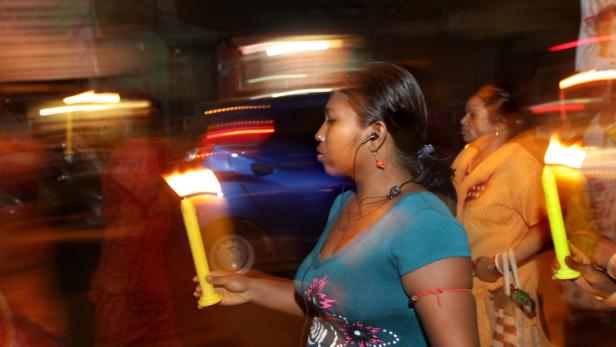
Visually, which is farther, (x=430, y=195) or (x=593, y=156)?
(x=593, y=156)

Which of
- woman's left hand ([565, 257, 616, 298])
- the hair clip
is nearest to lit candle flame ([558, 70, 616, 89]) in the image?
woman's left hand ([565, 257, 616, 298])

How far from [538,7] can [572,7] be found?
2.11ft

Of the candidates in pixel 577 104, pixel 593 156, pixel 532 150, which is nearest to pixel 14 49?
pixel 532 150

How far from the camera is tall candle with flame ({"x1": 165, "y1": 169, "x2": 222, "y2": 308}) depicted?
1.84 meters

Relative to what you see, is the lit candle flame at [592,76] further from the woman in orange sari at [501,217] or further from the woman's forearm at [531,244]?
the woman's forearm at [531,244]

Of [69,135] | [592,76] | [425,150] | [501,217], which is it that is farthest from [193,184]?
[69,135]

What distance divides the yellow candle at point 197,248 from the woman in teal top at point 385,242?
0.16 metres

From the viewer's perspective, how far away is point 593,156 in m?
3.19

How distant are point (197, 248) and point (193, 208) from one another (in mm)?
119

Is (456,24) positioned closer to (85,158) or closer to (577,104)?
(85,158)

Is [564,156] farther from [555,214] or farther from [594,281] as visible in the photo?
[594,281]

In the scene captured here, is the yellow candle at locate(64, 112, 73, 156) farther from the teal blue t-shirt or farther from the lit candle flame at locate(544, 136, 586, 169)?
the lit candle flame at locate(544, 136, 586, 169)

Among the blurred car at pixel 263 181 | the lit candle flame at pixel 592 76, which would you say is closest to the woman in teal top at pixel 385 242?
the lit candle flame at pixel 592 76

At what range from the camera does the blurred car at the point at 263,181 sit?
7074mm
